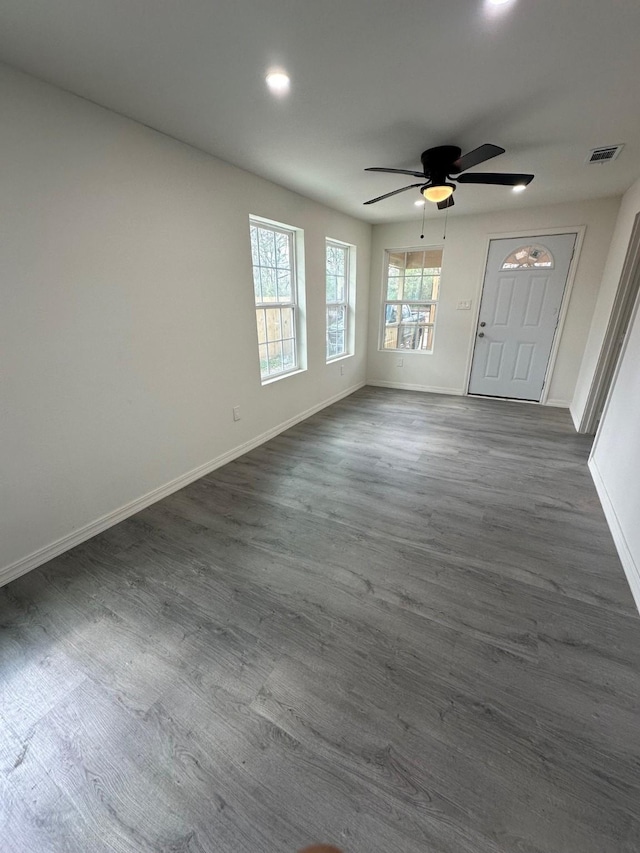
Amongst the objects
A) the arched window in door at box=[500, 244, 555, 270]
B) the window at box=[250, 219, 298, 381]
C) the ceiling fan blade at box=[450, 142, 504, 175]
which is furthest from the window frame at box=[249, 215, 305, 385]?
the arched window in door at box=[500, 244, 555, 270]

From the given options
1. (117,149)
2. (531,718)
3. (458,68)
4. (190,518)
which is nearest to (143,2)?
(117,149)

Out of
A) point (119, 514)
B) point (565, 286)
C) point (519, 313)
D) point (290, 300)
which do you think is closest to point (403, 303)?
point (519, 313)

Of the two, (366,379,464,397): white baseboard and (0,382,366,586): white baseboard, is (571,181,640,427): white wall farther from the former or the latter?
(0,382,366,586): white baseboard

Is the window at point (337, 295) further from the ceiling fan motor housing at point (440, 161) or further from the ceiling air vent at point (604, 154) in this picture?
the ceiling air vent at point (604, 154)

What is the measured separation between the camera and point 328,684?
132 cm

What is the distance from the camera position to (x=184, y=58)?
1513 millimetres

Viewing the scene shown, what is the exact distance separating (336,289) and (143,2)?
11.9 feet

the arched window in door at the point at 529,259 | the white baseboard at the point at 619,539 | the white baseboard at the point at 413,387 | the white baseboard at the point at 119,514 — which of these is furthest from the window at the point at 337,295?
the white baseboard at the point at 619,539

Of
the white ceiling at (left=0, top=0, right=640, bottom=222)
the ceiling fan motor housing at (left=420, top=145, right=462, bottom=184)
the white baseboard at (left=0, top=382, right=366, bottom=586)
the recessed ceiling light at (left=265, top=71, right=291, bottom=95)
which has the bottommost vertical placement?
the white baseboard at (left=0, top=382, right=366, bottom=586)

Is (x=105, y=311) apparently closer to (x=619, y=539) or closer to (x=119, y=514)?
(x=119, y=514)

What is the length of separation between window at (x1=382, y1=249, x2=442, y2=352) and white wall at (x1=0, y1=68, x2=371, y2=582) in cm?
277

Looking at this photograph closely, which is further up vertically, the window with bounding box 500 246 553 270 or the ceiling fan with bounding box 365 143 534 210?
the ceiling fan with bounding box 365 143 534 210

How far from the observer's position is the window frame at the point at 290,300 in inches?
126

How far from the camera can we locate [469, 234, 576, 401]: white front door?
4258 millimetres
